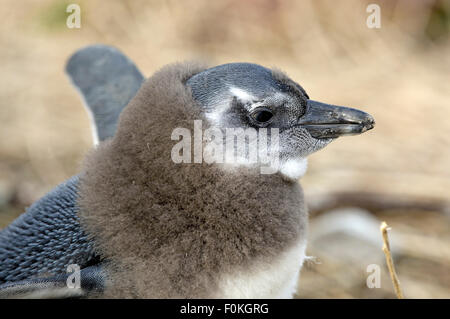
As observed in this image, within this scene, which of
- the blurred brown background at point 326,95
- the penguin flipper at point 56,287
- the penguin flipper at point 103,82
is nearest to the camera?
the penguin flipper at point 56,287

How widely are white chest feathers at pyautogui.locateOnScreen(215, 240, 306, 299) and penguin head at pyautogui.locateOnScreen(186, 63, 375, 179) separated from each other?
28 centimetres

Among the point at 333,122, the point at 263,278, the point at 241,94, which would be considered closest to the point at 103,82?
the point at 241,94

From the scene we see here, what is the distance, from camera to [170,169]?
1.80 m

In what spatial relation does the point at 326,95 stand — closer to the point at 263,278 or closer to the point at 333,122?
the point at 333,122

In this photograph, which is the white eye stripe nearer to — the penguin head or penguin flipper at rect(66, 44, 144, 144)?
the penguin head

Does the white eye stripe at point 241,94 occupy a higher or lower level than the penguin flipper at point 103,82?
lower

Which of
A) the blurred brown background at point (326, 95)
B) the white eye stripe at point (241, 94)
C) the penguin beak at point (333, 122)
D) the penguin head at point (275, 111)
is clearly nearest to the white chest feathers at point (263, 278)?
the penguin head at point (275, 111)

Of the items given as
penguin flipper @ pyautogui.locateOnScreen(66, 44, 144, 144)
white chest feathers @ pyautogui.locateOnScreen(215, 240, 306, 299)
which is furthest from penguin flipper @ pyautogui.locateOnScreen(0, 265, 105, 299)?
penguin flipper @ pyautogui.locateOnScreen(66, 44, 144, 144)

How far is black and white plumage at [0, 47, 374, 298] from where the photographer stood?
1.79 meters

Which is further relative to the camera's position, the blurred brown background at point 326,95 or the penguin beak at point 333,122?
the blurred brown background at point 326,95

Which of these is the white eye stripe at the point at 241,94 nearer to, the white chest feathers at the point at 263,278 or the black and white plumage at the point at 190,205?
the black and white plumage at the point at 190,205

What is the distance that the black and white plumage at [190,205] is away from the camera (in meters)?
1.79

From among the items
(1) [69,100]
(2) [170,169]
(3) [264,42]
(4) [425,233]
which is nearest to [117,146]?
(2) [170,169]
